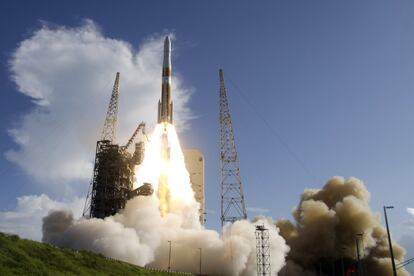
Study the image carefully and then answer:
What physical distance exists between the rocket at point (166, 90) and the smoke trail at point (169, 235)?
255cm

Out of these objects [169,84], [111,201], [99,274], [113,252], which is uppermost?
[169,84]

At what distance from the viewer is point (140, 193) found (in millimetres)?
111250

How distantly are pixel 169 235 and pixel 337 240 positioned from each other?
42313 mm

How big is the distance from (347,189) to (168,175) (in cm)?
4636

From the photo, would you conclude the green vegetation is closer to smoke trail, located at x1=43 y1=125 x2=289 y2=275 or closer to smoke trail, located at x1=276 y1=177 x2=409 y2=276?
smoke trail, located at x1=43 y1=125 x2=289 y2=275

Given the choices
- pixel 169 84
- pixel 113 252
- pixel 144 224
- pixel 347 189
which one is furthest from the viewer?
pixel 347 189

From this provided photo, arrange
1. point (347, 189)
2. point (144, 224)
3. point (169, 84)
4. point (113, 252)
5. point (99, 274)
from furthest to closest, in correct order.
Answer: point (347, 189), point (169, 84), point (144, 224), point (113, 252), point (99, 274)

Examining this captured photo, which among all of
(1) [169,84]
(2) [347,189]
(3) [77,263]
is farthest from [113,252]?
(2) [347,189]

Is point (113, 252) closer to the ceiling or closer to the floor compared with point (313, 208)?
closer to the floor

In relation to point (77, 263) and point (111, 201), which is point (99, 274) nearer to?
point (77, 263)

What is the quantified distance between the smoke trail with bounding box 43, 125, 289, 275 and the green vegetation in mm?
16212

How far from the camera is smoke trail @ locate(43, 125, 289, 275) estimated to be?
3580 inches

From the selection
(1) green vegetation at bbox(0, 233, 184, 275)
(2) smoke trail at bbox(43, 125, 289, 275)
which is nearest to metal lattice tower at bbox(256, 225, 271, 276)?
(2) smoke trail at bbox(43, 125, 289, 275)

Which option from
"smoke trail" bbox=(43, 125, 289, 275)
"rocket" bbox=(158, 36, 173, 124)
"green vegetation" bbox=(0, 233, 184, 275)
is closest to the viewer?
"green vegetation" bbox=(0, 233, 184, 275)
